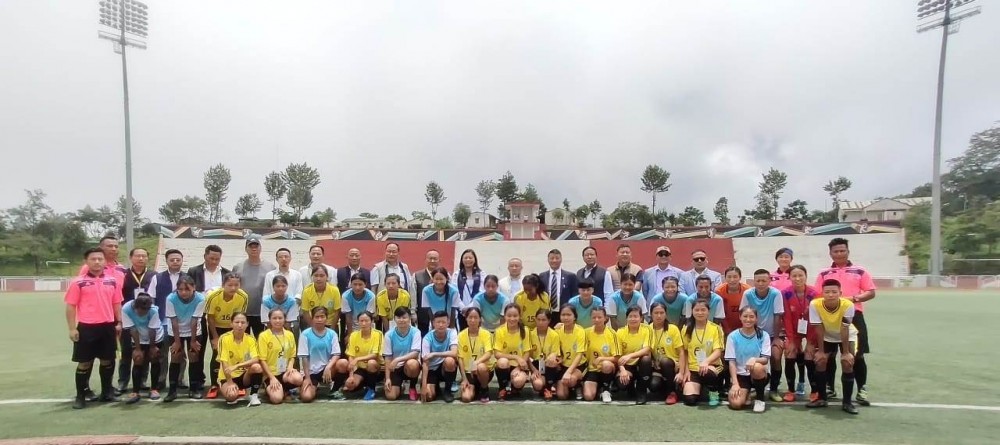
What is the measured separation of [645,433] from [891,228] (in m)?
41.5

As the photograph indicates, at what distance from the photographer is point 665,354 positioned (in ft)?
19.2

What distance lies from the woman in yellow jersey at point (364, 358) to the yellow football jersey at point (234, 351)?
98 cm

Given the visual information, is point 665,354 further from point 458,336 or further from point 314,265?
point 314,265

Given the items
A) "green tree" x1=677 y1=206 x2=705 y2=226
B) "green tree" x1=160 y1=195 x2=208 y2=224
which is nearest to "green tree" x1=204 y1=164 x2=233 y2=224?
"green tree" x1=160 y1=195 x2=208 y2=224

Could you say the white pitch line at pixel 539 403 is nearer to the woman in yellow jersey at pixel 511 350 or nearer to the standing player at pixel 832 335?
the woman in yellow jersey at pixel 511 350

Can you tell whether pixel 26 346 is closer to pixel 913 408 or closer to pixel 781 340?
pixel 781 340

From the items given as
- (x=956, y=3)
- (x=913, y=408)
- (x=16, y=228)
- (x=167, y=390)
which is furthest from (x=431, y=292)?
(x=16, y=228)

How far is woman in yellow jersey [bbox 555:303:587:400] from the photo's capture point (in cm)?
587

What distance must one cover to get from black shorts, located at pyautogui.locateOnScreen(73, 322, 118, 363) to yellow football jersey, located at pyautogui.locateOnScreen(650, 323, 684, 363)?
5.87 metres

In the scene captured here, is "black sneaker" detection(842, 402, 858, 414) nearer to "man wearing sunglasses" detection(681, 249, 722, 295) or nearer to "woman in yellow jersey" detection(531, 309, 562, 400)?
"man wearing sunglasses" detection(681, 249, 722, 295)

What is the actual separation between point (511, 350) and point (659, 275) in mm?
2280

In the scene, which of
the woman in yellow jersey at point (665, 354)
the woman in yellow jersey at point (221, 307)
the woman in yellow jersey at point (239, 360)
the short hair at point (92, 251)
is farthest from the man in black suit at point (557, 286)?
the short hair at point (92, 251)

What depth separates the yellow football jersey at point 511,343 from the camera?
20.0ft

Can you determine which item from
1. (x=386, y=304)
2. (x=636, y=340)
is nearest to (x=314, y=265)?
(x=386, y=304)
